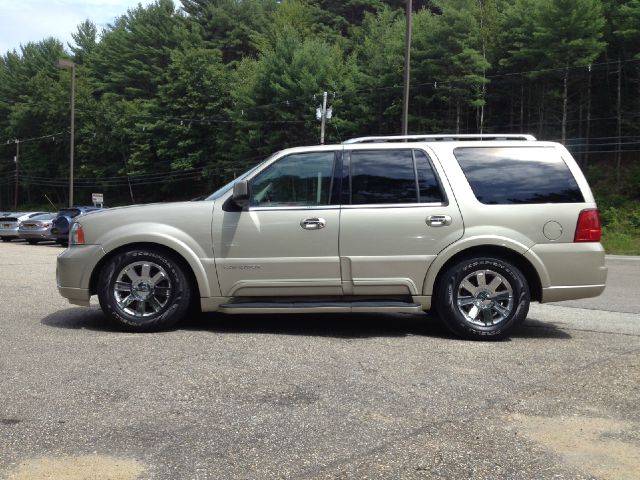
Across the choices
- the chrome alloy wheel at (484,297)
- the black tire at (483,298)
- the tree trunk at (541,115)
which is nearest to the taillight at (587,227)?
the black tire at (483,298)

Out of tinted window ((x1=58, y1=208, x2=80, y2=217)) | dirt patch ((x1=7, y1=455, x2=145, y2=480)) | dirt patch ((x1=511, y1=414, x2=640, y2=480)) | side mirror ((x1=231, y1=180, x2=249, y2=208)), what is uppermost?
side mirror ((x1=231, y1=180, x2=249, y2=208))

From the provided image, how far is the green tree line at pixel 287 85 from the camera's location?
40250 millimetres

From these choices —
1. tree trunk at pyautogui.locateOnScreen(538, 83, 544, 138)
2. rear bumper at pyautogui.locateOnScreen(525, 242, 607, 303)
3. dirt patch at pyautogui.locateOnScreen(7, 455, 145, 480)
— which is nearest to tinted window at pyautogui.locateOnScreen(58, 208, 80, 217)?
rear bumper at pyautogui.locateOnScreen(525, 242, 607, 303)

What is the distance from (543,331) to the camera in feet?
21.3

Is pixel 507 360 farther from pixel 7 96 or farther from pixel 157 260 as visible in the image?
pixel 7 96

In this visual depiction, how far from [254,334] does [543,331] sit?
2.90 meters

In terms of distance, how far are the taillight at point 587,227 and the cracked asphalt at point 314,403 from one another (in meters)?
0.95

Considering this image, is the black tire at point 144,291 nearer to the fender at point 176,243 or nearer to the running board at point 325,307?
the fender at point 176,243

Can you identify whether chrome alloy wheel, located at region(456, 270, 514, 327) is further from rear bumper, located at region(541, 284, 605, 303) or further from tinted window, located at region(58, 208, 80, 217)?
tinted window, located at region(58, 208, 80, 217)

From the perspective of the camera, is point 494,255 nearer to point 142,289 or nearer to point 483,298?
point 483,298

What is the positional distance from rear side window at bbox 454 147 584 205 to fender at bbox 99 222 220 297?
2.61m

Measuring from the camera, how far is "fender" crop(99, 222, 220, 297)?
19.6 feet

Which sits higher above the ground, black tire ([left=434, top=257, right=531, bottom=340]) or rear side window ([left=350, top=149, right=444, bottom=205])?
rear side window ([left=350, top=149, right=444, bottom=205])

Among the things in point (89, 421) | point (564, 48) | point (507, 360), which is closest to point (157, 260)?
point (89, 421)
